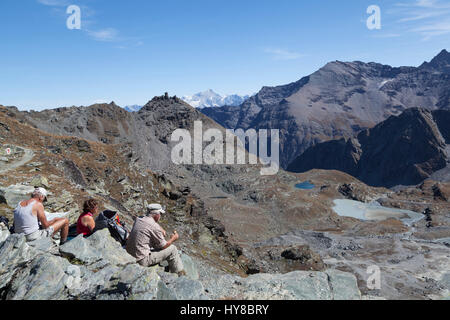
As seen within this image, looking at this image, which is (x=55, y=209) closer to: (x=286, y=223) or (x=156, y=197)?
(x=156, y=197)

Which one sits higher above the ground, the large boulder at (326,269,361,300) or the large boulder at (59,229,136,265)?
the large boulder at (59,229,136,265)

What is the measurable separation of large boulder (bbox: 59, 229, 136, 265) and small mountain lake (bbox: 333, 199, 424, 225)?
11963 centimetres

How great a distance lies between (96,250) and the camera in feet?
36.0

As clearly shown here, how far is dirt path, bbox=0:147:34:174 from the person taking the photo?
25.4 metres

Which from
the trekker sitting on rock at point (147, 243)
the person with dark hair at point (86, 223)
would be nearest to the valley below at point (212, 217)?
the trekker sitting on rock at point (147, 243)

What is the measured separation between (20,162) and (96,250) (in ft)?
72.1

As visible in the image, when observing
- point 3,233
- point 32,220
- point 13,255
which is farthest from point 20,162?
point 13,255

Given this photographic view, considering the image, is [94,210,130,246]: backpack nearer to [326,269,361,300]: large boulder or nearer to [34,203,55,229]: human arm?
[34,203,55,229]: human arm

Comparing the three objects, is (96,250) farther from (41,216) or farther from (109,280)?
(41,216)

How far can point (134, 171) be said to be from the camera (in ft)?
146

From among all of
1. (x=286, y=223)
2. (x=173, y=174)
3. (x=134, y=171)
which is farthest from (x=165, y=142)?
(x=134, y=171)

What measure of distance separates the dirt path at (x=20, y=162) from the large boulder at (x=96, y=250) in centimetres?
1771

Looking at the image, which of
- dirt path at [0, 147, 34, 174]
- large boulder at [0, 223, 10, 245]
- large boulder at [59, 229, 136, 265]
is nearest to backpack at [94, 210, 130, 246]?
large boulder at [59, 229, 136, 265]
